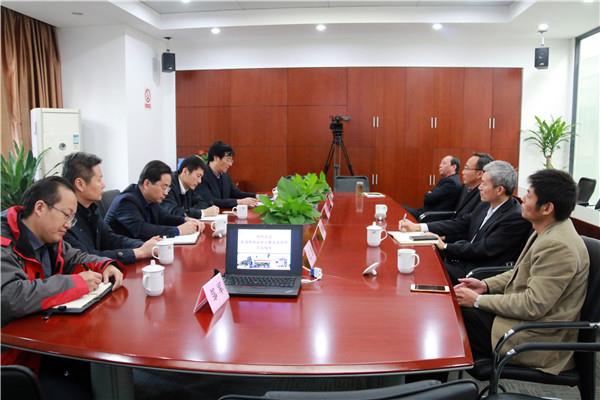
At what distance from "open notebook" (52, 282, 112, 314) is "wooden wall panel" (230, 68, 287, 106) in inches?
216

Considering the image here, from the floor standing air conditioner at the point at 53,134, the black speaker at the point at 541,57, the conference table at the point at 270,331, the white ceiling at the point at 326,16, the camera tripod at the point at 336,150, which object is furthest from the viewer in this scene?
the camera tripod at the point at 336,150

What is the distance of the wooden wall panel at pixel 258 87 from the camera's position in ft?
22.8

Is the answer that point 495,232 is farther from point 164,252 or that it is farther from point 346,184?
point 346,184

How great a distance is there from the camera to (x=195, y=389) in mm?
2498

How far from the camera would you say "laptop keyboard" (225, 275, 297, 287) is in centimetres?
180

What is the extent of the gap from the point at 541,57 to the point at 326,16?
2899 mm

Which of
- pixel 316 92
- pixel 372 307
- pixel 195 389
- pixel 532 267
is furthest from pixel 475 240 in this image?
pixel 316 92

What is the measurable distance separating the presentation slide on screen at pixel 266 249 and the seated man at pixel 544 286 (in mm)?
752

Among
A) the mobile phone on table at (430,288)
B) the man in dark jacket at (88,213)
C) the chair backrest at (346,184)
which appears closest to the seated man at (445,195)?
the chair backrest at (346,184)

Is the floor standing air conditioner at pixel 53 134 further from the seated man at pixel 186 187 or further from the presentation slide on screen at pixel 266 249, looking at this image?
the presentation slide on screen at pixel 266 249

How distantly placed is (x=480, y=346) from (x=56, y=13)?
563cm

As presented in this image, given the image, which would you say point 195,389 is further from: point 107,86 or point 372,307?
point 107,86

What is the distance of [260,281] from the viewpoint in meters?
1.82

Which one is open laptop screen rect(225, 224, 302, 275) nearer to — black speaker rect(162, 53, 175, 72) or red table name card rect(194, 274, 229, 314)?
red table name card rect(194, 274, 229, 314)
